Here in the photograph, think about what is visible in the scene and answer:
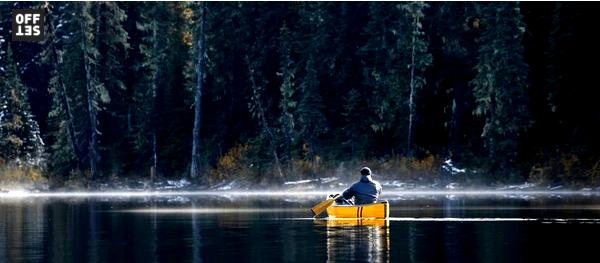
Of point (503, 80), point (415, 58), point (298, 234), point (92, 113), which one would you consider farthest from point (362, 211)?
point (92, 113)

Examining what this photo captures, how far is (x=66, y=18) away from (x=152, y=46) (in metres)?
8.06

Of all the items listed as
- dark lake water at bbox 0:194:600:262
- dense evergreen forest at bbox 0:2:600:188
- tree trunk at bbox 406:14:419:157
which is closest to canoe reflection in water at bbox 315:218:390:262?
dark lake water at bbox 0:194:600:262

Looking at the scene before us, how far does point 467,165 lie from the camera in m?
68.9

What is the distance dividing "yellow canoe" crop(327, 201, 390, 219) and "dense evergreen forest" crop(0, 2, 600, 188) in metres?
26.7

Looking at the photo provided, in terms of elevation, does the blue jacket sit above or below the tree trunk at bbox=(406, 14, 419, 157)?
below


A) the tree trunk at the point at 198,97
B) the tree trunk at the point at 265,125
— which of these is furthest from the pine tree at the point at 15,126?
the tree trunk at the point at 265,125

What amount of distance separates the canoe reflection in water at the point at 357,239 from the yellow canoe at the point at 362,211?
0.17 meters

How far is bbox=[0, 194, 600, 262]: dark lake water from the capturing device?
2516cm

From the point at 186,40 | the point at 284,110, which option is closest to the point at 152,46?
the point at 186,40

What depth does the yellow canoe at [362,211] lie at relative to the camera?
36938mm

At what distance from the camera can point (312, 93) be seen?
7388 cm

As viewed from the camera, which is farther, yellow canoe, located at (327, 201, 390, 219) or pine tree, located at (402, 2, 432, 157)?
pine tree, located at (402, 2, 432, 157)

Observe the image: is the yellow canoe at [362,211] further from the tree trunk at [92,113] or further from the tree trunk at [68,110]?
the tree trunk at [68,110]

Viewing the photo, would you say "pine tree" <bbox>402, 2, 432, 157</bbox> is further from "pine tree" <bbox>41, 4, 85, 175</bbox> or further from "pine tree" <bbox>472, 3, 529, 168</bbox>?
"pine tree" <bbox>41, 4, 85, 175</bbox>
